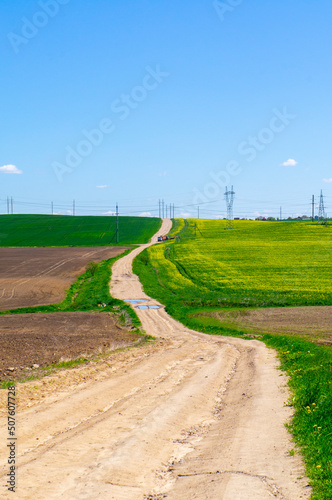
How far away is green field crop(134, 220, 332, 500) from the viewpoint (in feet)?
34.6

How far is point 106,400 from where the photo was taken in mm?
13508

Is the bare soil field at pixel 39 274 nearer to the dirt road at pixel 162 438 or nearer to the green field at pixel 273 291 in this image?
the green field at pixel 273 291

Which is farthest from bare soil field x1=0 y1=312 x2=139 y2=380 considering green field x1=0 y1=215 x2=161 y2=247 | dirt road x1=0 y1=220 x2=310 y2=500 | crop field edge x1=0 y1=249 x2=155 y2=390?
green field x1=0 y1=215 x2=161 y2=247

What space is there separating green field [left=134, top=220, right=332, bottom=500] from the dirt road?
557 millimetres

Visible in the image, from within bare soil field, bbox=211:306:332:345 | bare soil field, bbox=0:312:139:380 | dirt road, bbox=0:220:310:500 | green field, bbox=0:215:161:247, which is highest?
green field, bbox=0:215:161:247

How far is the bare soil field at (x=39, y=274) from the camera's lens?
40625 millimetres

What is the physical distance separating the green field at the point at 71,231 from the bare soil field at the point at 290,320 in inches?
2811

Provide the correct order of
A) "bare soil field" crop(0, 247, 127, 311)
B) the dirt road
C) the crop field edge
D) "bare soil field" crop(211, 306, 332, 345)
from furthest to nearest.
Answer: "bare soil field" crop(0, 247, 127, 311) < "bare soil field" crop(211, 306, 332, 345) < the crop field edge < the dirt road

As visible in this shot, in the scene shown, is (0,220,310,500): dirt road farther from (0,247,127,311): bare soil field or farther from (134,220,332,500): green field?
(0,247,127,311): bare soil field

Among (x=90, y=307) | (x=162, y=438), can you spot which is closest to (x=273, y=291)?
(x=90, y=307)

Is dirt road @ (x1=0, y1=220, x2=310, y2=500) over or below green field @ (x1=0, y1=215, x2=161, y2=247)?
below

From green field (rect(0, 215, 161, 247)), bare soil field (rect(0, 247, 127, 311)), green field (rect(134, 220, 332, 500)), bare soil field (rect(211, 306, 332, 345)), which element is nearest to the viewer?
green field (rect(134, 220, 332, 500))

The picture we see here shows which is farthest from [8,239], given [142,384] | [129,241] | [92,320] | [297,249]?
[142,384]

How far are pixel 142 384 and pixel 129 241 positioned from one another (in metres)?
96.8
